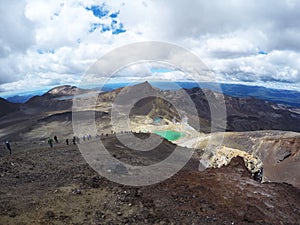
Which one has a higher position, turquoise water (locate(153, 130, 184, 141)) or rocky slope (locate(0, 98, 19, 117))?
rocky slope (locate(0, 98, 19, 117))

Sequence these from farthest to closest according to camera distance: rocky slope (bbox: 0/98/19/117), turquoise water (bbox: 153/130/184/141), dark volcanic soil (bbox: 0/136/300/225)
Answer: rocky slope (bbox: 0/98/19/117) → turquoise water (bbox: 153/130/184/141) → dark volcanic soil (bbox: 0/136/300/225)

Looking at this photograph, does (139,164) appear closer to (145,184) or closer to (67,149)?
(145,184)

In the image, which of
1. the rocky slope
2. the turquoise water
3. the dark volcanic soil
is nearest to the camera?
the dark volcanic soil

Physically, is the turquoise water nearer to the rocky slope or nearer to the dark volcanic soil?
the dark volcanic soil

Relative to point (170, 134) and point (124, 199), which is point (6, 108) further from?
point (124, 199)

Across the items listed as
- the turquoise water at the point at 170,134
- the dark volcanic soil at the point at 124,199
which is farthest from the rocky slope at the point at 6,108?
the dark volcanic soil at the point at 124,199

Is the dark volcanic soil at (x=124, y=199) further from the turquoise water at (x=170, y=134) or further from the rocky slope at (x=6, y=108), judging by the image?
the rocky slope at (x=6, y=108)

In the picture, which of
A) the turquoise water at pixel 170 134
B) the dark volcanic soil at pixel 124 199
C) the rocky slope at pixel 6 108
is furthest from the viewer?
the rocky slope at pixel 6 108

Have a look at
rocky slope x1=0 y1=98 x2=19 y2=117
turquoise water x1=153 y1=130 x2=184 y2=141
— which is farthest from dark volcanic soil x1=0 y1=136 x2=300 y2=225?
rocky slope x1=0 y1=98 x2=19 y2=117
